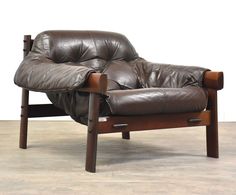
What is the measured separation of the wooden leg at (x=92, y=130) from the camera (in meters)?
2.52

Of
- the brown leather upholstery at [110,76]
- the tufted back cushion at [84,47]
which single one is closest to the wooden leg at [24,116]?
the brown leather upholstery at [110,76]

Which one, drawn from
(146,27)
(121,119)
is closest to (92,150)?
(121,119)

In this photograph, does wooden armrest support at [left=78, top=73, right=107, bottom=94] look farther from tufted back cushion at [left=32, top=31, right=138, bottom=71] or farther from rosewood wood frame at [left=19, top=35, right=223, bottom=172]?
tufted back cushion at [left=32, top=31, right=138, bottom=71]

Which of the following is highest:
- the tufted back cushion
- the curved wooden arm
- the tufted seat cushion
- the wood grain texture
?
the tufted back cushion

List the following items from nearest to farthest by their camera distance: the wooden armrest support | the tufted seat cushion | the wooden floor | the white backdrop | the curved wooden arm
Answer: the wooden floor, the wooden armrest support, the tufted seat cushion, the curved wooden arm, the white backdrop

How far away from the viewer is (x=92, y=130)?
2.54 m

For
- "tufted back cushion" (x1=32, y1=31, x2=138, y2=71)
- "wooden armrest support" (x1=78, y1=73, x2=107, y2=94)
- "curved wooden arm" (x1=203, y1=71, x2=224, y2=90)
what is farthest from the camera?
Answer: "tufted back cushion" (x1=32, y1=31, x2=138, y2=71)

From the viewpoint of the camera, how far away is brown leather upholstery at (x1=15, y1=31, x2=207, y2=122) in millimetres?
2615

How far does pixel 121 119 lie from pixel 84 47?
0.79 metres

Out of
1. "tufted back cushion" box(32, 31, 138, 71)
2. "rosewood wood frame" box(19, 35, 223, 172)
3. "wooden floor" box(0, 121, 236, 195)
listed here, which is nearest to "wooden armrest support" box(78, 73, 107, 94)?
"rosewood wood frame" box(19, 35, 223, 172)

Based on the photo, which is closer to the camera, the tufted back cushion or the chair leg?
the chair leg

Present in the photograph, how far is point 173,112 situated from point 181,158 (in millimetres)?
319

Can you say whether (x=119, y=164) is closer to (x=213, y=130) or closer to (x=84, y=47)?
(x=213, y=130)

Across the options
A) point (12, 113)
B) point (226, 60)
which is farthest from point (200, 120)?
point (12, 113)
